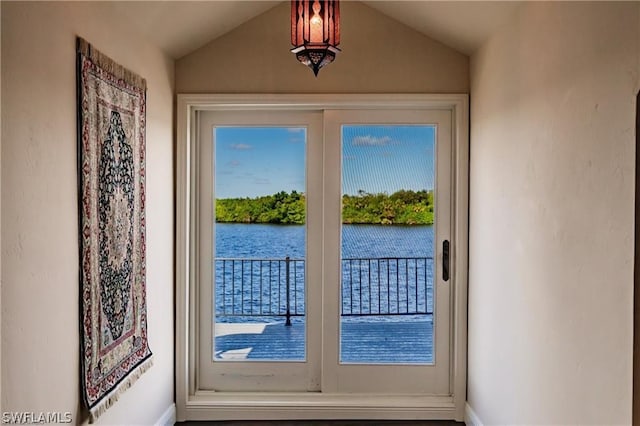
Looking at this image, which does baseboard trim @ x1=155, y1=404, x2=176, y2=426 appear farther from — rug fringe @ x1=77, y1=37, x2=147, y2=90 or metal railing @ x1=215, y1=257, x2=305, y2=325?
rug fringe @ x1=77, y1=37, x2=147, y2=90

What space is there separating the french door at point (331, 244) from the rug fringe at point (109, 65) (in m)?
0.83

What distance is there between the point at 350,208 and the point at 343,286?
1.61ft

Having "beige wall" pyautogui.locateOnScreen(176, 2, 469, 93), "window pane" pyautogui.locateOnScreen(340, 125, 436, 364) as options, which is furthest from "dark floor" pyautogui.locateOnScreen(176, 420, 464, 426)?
"beige wall" pyautogui.locateOnScreen(176, 2, 469, 93)

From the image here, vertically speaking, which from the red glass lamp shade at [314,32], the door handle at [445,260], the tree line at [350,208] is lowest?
the door handle at [445,260]

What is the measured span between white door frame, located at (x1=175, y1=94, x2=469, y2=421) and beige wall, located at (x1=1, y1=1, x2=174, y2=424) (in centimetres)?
100

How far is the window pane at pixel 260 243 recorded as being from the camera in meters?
3.36

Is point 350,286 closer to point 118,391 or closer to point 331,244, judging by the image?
point 331,244

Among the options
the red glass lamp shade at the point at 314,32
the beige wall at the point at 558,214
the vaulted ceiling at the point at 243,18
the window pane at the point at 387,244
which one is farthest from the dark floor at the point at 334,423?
the vaulted ceiling at the point at 243,18

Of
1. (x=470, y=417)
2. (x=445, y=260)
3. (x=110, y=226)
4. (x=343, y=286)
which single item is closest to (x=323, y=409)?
(x=343, y=286)

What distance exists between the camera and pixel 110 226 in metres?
2.22

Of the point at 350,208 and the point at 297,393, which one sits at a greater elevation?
the point at 350,208

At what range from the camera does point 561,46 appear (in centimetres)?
187

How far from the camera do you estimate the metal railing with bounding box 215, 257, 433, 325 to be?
11.0 ft

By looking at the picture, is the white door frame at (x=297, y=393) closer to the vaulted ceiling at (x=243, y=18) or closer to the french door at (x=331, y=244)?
the french door at (x=331, y=244)
